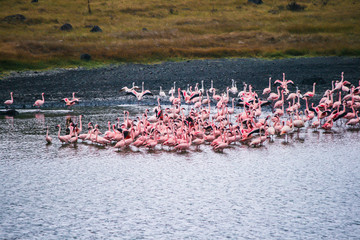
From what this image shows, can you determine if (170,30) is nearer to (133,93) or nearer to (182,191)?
(133,93)

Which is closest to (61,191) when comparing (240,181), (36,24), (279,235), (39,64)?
(240,181)

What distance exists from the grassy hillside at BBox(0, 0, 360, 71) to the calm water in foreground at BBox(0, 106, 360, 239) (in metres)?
21.9

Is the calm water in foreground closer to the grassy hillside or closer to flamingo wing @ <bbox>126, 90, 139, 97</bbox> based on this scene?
flamingo wing @ <bbox>126, 90, 139, 97</bbox>

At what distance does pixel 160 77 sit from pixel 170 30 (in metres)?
19.6

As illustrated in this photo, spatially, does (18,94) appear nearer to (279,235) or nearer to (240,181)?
(240,181)

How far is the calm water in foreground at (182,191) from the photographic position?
905 cm

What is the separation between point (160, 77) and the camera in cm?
3164

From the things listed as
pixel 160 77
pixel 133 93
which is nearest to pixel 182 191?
pixel 133 93

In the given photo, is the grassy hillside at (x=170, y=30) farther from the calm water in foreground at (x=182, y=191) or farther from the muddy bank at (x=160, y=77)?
the calm water in foreground at (x=182, y=191)

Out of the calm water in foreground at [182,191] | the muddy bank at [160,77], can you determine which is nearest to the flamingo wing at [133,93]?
the muddy bank at [160,77]

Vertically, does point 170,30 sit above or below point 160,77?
above

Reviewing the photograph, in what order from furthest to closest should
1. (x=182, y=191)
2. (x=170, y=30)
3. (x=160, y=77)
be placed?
1. (x=170, y=30)
2. (x=160, y=77)
3. (x=182, y=191)

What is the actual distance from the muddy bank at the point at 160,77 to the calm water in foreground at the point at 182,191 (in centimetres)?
1089

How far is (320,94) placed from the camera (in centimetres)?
2473
